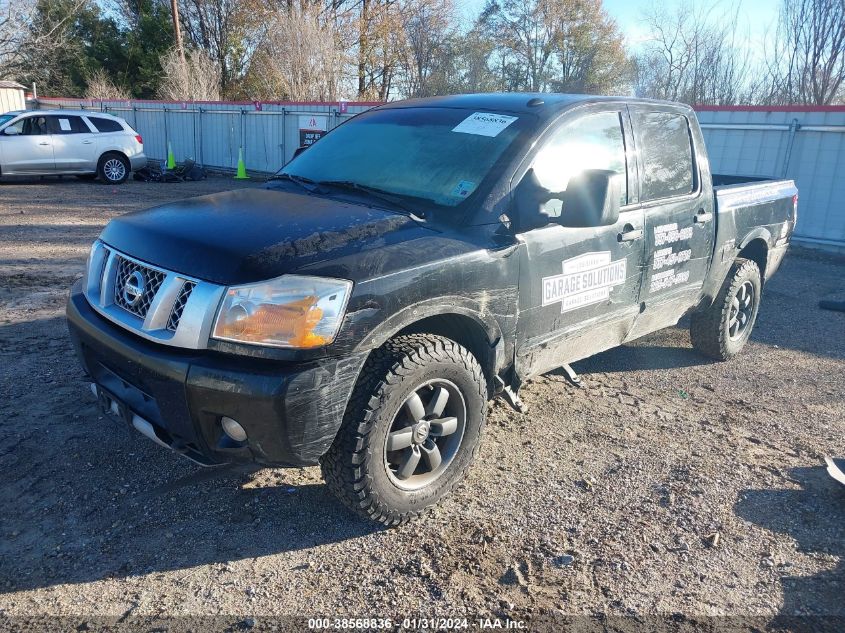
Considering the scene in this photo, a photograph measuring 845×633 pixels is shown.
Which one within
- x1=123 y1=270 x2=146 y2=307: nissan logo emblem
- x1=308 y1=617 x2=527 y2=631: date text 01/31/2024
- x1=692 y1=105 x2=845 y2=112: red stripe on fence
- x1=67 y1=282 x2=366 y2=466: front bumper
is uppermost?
x1=692 y1=105 x2=845 y2=112: red stripe on fence

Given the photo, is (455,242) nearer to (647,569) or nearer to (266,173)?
(647,569)

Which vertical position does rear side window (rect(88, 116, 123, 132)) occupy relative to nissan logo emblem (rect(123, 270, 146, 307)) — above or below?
above

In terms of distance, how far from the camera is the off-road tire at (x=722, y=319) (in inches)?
207

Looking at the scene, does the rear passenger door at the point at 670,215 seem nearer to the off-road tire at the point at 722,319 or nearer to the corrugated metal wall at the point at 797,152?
the off-road tire at the point at 722,319

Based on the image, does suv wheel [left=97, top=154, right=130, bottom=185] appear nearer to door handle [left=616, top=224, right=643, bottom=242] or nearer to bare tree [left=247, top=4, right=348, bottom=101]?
bare tree [left=247, top=4, right=348, bottom=101]

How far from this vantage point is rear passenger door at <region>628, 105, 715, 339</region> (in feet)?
13.8

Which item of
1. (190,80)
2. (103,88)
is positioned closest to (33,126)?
(190,80)

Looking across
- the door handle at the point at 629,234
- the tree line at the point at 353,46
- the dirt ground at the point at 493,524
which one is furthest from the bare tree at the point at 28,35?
the door handle at the point at 629,234

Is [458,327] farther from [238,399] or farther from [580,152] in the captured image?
[580,152]

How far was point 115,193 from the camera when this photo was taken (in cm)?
1492

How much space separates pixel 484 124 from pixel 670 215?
1468 millimetres

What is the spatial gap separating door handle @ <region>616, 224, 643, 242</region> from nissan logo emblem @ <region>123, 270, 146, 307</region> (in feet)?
8.39

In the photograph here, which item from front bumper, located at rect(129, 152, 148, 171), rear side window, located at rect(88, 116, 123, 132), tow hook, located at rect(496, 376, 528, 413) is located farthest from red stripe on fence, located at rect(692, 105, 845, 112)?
rear side window, located at rect(88, 116, 123, 132)

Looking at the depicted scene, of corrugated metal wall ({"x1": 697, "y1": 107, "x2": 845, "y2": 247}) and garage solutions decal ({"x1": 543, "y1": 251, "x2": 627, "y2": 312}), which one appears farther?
corrugated metal wall ({"x1": 697, "y1": 107, "x2": 845, "y2": 247})
